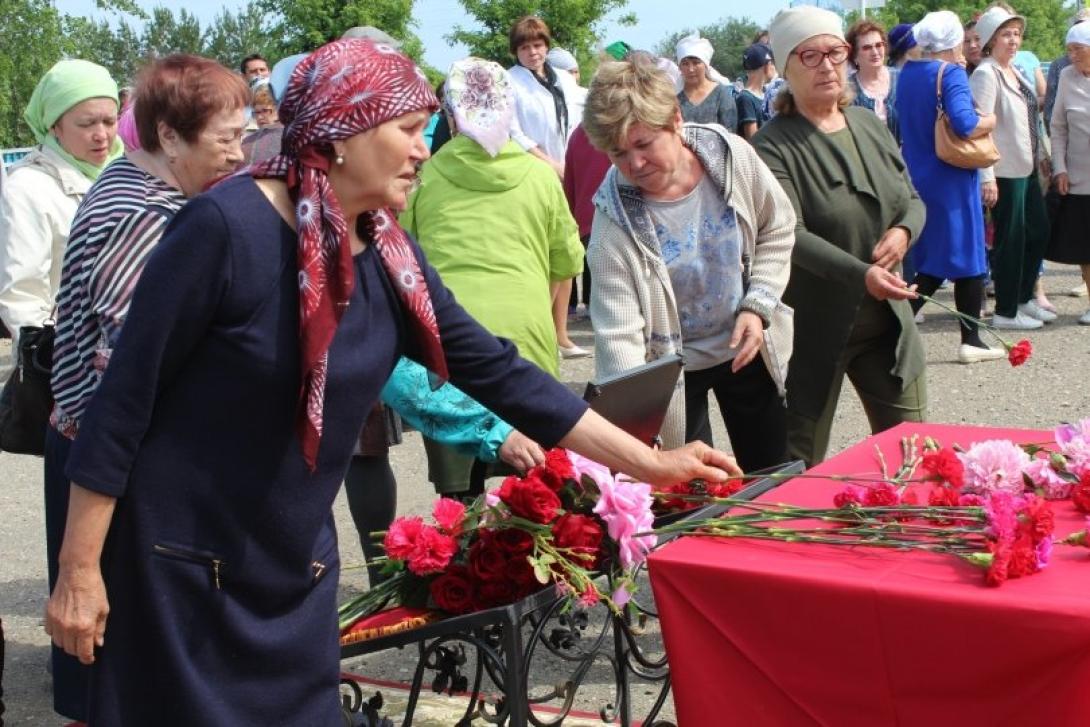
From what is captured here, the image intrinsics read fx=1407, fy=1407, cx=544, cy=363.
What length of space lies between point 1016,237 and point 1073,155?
63 centimetres

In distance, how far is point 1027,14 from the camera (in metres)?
42.8

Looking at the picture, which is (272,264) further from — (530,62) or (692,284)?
(530,62)

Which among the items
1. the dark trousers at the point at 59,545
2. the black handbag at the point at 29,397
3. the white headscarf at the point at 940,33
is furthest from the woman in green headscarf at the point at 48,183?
the white headscarf at the point at 940,33

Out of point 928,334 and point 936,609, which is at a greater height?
point 936,609

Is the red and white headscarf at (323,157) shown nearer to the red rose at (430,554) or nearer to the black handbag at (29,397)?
the red rose at (430,554)

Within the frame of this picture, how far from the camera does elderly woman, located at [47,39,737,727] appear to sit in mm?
2252

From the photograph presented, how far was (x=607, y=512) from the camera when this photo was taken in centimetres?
289

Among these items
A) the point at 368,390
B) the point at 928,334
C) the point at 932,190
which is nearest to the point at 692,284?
the point at 368,390

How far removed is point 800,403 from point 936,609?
2.27 m

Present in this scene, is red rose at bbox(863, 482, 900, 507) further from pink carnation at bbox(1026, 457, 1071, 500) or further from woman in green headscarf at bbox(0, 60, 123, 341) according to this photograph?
woman in green headscarf at bbox(0, 60, 123, 341)

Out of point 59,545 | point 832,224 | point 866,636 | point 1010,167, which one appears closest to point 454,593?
point 866,636

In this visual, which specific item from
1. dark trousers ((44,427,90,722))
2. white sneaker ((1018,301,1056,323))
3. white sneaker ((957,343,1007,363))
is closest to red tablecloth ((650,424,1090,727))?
dark trousers ((44,427,90,722))

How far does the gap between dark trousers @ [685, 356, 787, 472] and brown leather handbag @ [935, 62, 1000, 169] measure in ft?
13.8

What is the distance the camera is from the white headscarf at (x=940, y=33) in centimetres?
808
